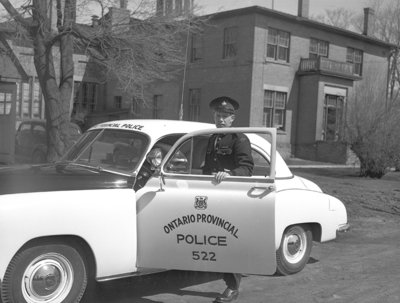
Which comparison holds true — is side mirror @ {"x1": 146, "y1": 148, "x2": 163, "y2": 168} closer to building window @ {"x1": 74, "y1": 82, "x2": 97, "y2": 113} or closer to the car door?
the car door

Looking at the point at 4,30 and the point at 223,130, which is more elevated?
the point at 4,30

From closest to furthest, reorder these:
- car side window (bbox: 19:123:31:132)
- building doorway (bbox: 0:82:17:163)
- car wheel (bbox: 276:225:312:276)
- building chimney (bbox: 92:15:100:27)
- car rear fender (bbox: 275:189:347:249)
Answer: car rear fender (bbox: 275:189:347:249) < car wheel (bbox: 276:225:312:276) < building chimney (bbox: 92:15:100:27) < building doorway (bbox: 0:82:17:163) < car side window (bbox: 19:123:31:132)

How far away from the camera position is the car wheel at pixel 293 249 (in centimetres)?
588

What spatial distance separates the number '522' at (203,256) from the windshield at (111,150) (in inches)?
42.2

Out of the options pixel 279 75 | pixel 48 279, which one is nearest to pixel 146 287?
pixel 48 279

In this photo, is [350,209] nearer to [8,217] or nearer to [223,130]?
[223,130]

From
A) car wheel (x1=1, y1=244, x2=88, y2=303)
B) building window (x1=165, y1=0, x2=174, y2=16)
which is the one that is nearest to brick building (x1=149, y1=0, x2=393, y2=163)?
building window (x1=165, y1=0, x2=174, y2=16)

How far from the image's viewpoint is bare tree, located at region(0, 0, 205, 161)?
10.0 metres

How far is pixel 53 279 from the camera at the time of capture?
14.3 feet

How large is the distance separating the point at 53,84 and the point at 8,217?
278 inches

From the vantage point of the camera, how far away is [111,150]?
17.7ft

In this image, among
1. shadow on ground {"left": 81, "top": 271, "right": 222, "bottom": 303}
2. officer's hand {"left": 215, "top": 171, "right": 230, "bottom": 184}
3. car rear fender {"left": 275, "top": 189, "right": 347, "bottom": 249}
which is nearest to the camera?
officer's hand {"left": 215, "top": 171, "right": 230, "bottom": 184}

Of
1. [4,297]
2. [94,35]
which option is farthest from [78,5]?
[4,297]

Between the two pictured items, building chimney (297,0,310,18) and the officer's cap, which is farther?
building chimney (297,0,310,18)
